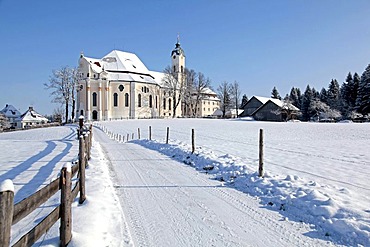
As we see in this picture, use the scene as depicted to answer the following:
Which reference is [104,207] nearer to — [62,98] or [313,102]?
[62,98]

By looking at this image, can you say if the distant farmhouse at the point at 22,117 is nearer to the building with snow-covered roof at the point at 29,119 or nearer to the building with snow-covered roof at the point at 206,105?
the building with snow-covered roof at the point at 29,119

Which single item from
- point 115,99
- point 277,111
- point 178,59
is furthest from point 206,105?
point 277,111

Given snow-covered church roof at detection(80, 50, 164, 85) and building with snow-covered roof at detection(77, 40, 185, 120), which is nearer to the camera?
building with snow-covered roof at detection(77, 40, 185, 120)

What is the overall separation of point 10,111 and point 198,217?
11219 centimetres

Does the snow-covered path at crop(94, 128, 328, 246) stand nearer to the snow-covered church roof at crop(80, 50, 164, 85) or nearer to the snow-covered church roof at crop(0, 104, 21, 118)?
the snow-covered church roof at crop(80, 50, 164, 85)

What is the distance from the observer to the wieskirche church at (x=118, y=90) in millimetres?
69000

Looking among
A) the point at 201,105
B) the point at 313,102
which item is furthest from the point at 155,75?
the point at 313,102

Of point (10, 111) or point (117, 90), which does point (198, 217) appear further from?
point (10, 111)

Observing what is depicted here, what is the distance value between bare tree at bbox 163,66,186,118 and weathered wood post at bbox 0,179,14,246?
249 ft

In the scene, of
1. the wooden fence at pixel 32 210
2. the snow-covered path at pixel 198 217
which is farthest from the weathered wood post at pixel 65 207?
the snow-covered path at pixel 198 217

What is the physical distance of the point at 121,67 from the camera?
7556 centimetres

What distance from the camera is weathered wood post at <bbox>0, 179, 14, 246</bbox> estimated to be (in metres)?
2.13

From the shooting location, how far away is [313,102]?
6731 cm

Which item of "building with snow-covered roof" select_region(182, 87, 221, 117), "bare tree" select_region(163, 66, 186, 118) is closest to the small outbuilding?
"bare tree" select_region(163, 66, 186, 118)
